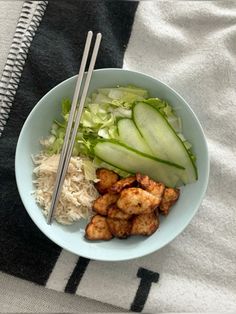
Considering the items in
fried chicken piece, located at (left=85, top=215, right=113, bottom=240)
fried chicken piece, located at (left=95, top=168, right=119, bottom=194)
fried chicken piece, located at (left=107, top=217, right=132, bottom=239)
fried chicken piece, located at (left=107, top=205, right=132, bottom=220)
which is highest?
fried chicken piece, located at (left=95, top=168, right=119, bottom=194)

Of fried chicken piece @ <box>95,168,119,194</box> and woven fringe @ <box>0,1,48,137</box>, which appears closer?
fried chicken piece @ <box>95,168,119,194</box>

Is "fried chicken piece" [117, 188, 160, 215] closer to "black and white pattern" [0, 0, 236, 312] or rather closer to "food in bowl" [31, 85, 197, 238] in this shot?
"food in bowl" [31, 85, 197, 238]

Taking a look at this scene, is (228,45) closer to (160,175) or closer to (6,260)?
(160,175)

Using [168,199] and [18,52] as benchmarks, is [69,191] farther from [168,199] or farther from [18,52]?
[18,52]

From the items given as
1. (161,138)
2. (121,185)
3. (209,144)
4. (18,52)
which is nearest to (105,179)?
(121,185)

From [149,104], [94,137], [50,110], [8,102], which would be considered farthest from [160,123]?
[8,102]

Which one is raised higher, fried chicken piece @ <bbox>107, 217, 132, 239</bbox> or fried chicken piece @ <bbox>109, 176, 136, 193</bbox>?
fried chicken piece @ <bbox>109, 176, 136, 193</bbox>

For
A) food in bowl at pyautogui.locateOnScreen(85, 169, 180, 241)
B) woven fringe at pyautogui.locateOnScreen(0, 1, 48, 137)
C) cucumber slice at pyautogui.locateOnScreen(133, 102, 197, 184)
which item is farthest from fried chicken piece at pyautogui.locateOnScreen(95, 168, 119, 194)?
woven fringe at pyautogui.locateOnScreen(0, 1, 48, 137)
